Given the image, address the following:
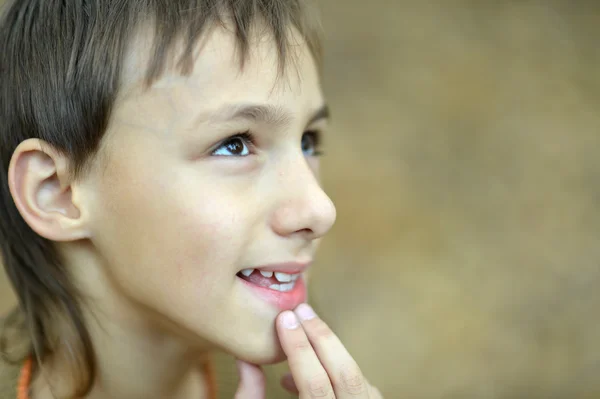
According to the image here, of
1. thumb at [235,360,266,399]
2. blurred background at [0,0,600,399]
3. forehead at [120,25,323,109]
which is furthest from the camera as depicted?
blurred background at [0,0,600,399]

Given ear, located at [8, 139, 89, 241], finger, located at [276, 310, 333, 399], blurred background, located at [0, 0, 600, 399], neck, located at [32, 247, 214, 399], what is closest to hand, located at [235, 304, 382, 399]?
finger, located at [276, 310, 333, 399]

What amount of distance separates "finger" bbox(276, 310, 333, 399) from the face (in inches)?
0.8

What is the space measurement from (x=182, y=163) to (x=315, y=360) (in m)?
0.35

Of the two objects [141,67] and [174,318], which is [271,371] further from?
[141,67]

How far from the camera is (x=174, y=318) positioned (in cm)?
103

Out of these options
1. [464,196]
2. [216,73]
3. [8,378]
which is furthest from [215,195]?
[464,196]

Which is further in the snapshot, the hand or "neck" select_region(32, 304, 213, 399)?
"neck" select_region(32, 304, 213, 399)

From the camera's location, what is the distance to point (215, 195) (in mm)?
969

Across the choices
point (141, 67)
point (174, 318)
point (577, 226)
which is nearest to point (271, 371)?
point (174, 318)

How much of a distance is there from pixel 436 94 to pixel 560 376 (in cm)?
112

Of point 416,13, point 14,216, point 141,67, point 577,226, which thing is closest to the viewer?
point 141,67

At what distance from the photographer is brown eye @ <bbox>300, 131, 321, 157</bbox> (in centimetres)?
118

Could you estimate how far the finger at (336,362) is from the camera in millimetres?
1038

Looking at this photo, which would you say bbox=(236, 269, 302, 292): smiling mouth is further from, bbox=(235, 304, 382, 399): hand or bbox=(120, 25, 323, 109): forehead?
bbox=(120, 25, 323, 109): forehead
